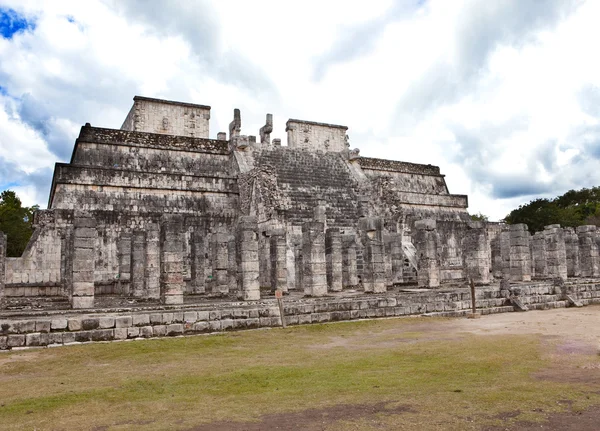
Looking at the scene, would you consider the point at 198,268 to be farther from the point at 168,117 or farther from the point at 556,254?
the point at 168,117

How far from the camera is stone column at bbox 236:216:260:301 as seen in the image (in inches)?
567

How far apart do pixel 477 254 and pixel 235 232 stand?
9.39 metres

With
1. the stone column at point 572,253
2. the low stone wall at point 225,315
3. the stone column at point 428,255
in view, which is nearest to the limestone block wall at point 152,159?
the stone column at point 428,255

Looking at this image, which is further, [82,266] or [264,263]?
[264,263]

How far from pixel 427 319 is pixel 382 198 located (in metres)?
12.8

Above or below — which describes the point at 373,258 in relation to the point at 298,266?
above

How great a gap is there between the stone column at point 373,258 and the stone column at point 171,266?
6323mm

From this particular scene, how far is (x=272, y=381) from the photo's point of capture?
7426 millimetres

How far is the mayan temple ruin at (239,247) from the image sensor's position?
1308 centimetres

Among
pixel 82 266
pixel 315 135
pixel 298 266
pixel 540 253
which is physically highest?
pixel 315 135

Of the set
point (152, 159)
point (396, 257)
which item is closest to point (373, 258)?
point (396, 257)

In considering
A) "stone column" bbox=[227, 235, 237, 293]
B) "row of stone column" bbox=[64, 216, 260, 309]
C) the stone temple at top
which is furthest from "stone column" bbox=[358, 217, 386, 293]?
"stone column" bbox=[227, 235, 237, 293]

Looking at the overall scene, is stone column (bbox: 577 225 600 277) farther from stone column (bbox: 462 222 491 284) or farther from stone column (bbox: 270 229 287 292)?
stone column (bbox: 270 229 287 292)

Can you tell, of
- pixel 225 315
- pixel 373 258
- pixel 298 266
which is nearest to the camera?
pixel 225 315
